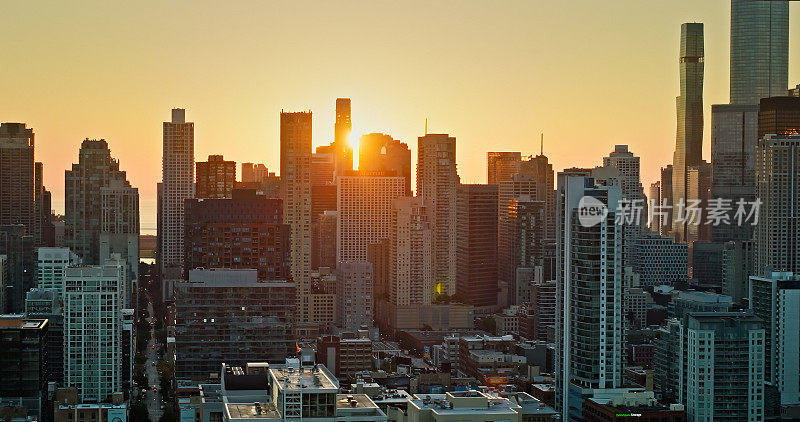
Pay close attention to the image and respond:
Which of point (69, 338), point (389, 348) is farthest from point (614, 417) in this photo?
point (389, 348)

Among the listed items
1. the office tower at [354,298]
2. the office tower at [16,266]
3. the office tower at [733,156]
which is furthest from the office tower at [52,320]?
the office tower at [733,156]

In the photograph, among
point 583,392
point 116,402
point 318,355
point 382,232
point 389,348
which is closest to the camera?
point 583,392

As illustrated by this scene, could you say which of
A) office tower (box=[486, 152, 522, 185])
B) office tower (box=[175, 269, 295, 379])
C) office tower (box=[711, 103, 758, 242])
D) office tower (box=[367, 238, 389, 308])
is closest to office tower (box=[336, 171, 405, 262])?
office tower (box=[367, 238, 389, 308])

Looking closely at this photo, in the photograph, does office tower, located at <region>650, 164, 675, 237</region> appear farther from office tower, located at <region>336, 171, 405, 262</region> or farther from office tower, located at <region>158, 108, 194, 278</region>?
office tower, located at <region>158, 108, 194, 278</region>

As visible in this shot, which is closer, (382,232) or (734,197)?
(734,197)

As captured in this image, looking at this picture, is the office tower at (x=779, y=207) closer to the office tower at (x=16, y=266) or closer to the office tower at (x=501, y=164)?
the office tower at (x=501, y=164)

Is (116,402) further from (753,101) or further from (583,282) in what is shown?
(753,101)

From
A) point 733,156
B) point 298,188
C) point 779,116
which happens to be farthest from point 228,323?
point 733,156
